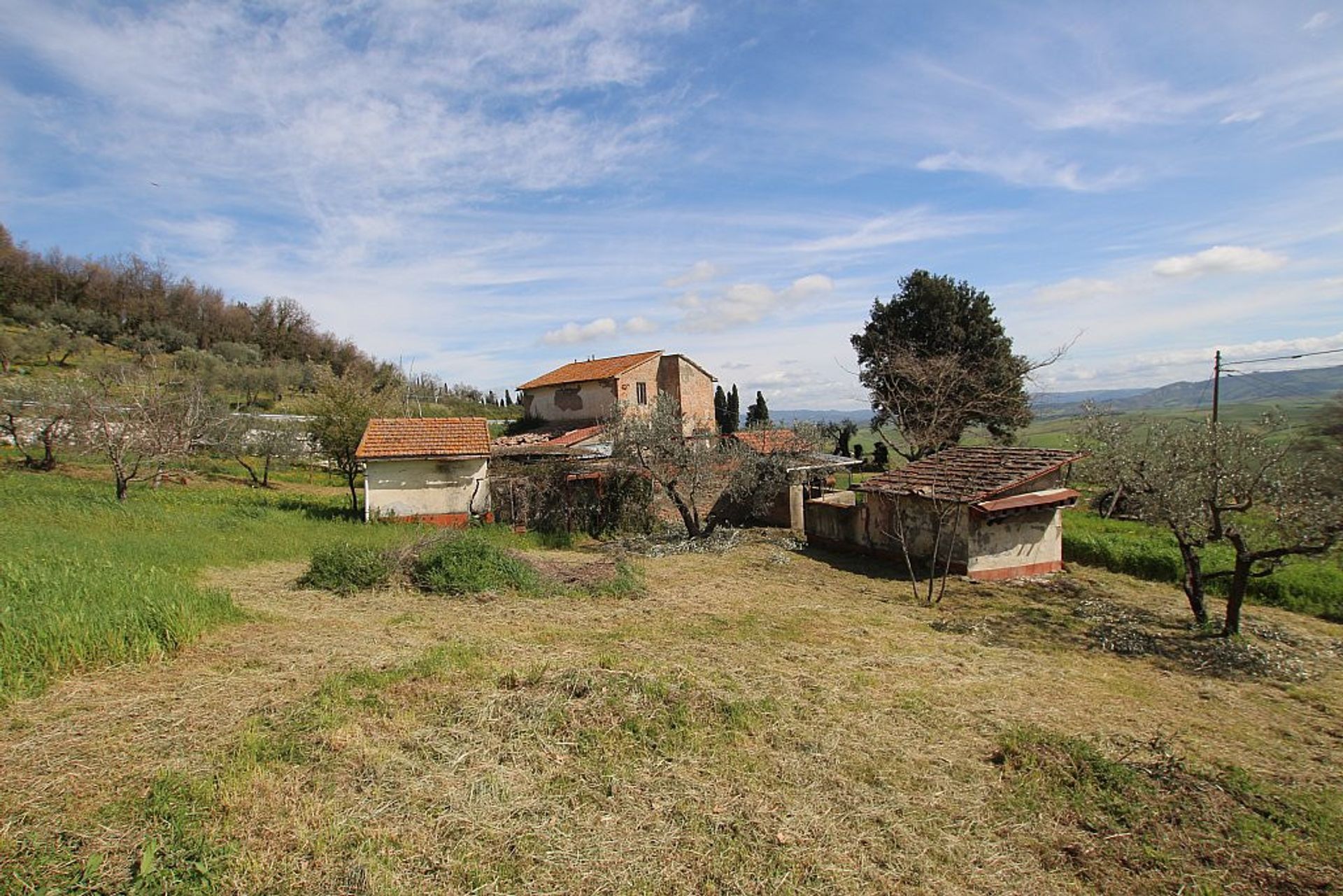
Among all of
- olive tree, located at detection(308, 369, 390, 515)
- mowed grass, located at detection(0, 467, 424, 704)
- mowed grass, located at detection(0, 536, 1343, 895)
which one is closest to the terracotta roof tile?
olive tree, located at detection(308, 369, 390, 515)

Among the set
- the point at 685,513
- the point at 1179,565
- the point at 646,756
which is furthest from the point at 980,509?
the point at 646,756

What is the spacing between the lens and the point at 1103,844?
433 cm

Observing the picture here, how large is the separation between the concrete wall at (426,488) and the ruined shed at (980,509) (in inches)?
435

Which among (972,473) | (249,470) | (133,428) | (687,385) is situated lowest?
(972,473)

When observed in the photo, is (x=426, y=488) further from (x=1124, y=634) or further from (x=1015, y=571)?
(x=1124, y=634)

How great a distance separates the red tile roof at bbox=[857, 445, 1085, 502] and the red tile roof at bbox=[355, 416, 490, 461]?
1107 cm

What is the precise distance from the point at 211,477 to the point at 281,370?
22.8 m

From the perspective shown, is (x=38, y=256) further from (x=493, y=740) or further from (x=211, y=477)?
(x=493, y=740)

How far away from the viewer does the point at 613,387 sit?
28.6 meters

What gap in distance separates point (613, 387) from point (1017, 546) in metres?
18.3

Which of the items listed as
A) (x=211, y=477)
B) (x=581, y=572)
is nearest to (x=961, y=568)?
(x=581, y=572)

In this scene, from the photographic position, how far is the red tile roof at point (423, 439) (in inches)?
709

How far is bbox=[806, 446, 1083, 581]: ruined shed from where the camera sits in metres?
13.5

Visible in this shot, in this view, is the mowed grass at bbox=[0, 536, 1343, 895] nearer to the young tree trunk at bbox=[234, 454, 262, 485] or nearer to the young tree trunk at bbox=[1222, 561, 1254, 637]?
the young tree trunk at bbox=[1222, 561, 1254, 637]
